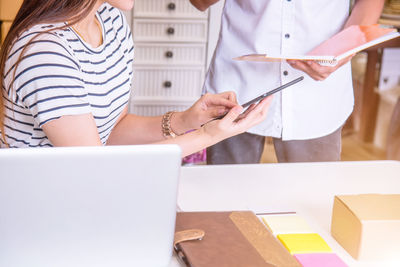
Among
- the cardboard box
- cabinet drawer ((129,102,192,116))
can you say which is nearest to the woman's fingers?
the cardboard box

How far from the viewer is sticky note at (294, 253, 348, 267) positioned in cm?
100

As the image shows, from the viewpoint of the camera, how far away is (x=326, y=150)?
1754 mm

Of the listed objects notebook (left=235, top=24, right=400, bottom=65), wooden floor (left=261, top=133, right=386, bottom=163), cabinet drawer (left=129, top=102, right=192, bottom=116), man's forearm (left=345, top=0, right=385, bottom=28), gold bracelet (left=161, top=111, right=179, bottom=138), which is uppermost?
man's forearm (left=345, top=0, right=385, bottom=28)

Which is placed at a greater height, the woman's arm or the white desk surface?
the woman's arm

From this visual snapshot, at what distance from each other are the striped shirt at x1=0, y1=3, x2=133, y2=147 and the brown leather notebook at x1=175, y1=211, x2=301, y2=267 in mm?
322

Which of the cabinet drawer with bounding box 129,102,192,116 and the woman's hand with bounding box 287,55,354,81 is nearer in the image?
the woman's hand with bounding box 287,55,354,81

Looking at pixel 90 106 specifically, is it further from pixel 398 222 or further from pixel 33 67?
pixel 398 222

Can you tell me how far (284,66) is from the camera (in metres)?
1.71

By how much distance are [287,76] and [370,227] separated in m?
0.78

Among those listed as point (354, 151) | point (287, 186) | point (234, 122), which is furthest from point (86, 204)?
point (354, 151)

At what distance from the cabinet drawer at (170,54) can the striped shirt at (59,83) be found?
5.68 ft

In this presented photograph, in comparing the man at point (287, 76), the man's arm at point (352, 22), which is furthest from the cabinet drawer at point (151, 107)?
the man's arm at point (352, 22)

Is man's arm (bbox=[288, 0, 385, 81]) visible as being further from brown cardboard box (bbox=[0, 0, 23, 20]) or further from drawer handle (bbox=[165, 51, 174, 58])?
brown cardboard box (bbox=[0, 0, 23, 20])

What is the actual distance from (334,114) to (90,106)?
778mm
